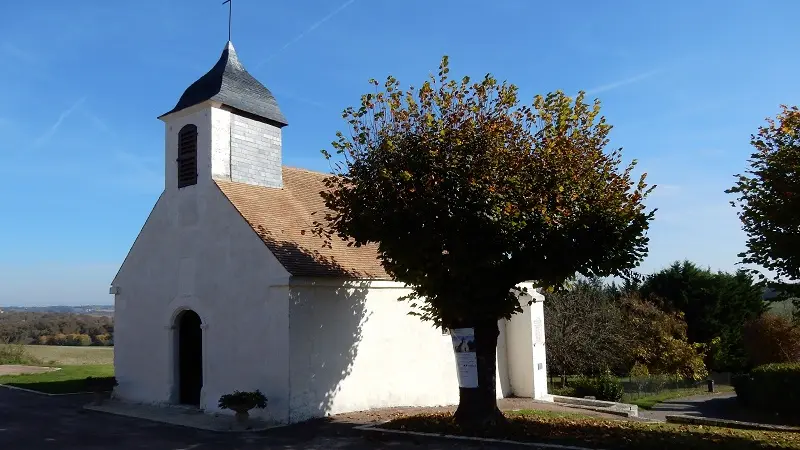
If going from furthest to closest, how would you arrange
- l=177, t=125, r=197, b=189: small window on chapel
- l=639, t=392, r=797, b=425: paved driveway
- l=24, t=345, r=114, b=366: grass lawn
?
l=24, t=345, r=114, b=366: grass lawn
l=639, t=392, r=797, b=425: paved driveway
l=177, t=125, r=197, b=189: small window on chapel

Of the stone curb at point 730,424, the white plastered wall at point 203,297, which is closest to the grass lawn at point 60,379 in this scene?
the white plastered wall at point 203,297

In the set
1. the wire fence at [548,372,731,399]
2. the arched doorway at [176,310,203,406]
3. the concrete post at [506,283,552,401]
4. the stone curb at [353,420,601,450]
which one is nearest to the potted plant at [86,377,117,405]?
the arched doorway at [176,310,203,406]

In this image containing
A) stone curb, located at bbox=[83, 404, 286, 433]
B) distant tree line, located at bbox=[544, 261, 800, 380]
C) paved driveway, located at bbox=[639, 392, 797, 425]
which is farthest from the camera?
distant tree line, located at bbox=[544, 261, 800, 380]

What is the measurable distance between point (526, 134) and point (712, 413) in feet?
54.3

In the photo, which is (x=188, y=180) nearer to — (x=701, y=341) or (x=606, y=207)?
(x=606, y=207)

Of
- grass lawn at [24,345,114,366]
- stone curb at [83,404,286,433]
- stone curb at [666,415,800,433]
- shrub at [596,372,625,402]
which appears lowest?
stone curb at [666,415,800,433]

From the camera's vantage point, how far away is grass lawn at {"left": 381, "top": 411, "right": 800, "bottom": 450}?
11.0 meters

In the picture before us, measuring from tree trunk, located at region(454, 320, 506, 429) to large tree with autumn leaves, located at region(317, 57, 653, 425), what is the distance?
2 cm

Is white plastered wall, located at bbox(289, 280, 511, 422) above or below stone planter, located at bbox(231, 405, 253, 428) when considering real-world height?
above

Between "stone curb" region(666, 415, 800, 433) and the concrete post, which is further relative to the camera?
the concrete post

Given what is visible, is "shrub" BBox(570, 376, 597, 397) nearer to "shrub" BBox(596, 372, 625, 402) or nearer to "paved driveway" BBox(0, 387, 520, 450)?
"shrub" BBox(596, 372, 625, 402)

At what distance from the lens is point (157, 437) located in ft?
43.9

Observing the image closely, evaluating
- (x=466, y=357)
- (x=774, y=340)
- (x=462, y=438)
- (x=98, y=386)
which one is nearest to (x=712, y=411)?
(x=774, y=340)

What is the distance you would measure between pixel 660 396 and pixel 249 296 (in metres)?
21.4
